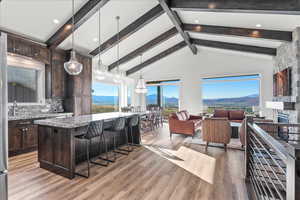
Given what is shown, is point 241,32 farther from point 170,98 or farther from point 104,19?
point 170,98

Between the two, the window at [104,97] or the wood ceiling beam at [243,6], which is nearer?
the wood ceiling beam at [243,6]

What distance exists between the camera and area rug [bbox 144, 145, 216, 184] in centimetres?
287

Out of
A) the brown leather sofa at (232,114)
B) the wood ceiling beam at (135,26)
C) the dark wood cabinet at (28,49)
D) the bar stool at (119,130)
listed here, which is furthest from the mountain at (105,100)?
the brown leather sofa at (232,114)

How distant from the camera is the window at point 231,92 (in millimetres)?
7062

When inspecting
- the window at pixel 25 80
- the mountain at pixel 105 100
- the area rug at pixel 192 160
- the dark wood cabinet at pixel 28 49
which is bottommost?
the area rug at pixel 192 160

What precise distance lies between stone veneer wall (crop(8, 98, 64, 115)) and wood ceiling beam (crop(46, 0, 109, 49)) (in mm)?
1699

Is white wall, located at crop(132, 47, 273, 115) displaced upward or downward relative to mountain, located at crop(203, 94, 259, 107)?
→ upward

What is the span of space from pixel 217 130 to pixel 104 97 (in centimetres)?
552

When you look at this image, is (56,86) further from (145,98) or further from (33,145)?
(145,98)

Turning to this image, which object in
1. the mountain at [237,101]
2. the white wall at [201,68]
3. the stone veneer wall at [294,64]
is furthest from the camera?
the mountain at [237,101]

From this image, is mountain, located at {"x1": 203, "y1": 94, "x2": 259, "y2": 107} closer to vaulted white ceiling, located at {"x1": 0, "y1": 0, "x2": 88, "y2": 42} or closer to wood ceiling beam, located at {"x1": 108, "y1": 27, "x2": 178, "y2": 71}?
wood ceiling beam, located at {"x1": 108, "y1": 27, "x2": 178, "y2": 71}

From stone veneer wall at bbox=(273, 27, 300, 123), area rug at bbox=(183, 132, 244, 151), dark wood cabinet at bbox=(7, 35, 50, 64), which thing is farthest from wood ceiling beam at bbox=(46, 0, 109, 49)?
stone veneer wall at bbox=(273, 27, 300, 123)

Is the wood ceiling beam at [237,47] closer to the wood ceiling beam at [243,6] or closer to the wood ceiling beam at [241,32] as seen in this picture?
the wood ceiling beam at [241,32]

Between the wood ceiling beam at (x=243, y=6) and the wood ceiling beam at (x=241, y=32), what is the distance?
1.42 metres
